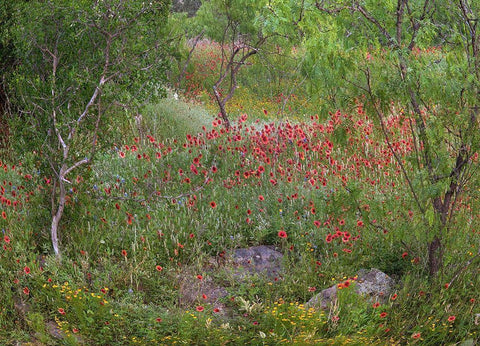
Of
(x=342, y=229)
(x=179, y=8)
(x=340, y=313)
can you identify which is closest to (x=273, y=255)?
(x=342, y=229)

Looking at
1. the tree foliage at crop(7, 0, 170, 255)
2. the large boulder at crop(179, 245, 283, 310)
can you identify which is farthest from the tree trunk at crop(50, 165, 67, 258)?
the large boulder at crop(179, 245, 283, 310)

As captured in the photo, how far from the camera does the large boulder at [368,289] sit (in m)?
4.15

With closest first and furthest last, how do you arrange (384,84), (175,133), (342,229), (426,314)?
(384,84)
(426,314)
(342,229)
(175,133)

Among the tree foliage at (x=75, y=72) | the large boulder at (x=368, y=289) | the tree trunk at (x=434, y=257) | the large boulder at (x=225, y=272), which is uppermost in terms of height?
the tree foliage at (x=75, y=72)

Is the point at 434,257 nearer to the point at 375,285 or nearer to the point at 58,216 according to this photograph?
the point at 375,285

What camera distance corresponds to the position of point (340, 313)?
4.02 meters

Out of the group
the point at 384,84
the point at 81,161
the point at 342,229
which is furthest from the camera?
the point at 342,229

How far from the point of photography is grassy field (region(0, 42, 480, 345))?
13.0 feet

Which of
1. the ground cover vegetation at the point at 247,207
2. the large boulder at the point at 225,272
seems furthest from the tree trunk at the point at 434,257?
the large boulder at the point at 225,272

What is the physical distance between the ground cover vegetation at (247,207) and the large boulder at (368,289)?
7cm

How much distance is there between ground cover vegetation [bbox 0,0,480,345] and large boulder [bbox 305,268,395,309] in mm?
65

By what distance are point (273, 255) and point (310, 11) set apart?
6.59 ft

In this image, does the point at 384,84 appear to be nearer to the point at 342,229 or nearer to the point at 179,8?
the point at 342,229

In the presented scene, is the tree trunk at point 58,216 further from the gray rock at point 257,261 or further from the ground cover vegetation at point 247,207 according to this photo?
the gray rock at point 257,261
